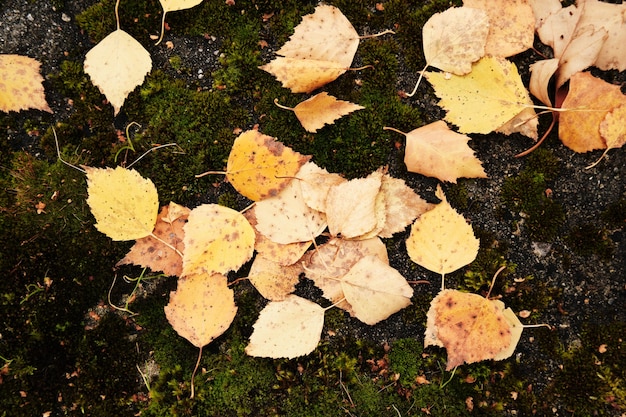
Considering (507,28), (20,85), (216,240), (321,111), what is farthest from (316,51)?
(20,85)

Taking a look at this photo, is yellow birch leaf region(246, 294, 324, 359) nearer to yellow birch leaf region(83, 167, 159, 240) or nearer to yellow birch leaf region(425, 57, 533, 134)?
yellow birch leaf region(83, 167, 159, 240)

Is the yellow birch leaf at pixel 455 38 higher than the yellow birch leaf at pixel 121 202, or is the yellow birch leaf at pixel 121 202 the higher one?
the yellow birch leaf at pixel 455 38

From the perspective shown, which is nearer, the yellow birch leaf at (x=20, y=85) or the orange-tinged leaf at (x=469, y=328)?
the orange-tinged leaf at (x=469, y=328)

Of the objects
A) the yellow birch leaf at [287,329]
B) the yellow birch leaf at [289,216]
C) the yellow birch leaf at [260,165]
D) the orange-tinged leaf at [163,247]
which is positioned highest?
the yellow birch leaf at [260,165]

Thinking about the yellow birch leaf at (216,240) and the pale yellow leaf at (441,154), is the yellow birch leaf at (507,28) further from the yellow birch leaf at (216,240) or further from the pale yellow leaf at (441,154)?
the yellow birch leaf at (216,240)

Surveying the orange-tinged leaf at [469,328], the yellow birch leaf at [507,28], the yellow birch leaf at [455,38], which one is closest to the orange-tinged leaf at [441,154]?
the yellow birch leaf at [455,38]
